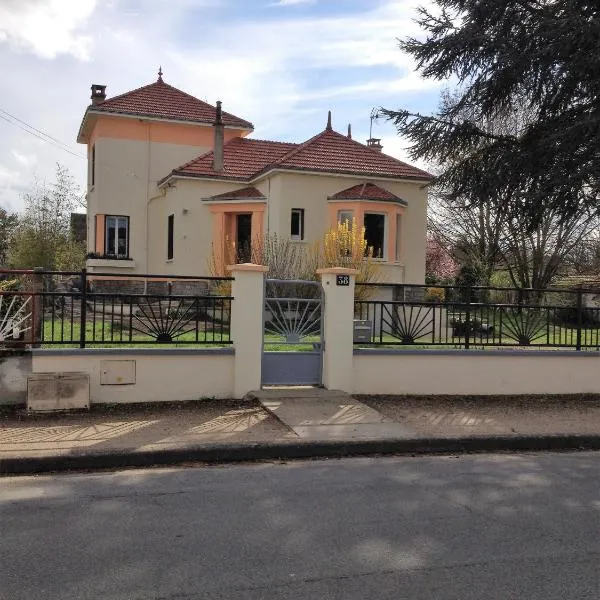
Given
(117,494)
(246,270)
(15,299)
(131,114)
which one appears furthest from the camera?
(131,114)

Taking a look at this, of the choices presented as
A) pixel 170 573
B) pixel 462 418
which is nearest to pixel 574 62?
pixel 462 418

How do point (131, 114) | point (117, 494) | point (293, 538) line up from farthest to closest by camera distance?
point (131, 114), point (117, 494), point (293, 538)

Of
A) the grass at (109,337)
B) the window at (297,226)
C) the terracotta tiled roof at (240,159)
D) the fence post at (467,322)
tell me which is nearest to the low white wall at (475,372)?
the fence post at (467,322)

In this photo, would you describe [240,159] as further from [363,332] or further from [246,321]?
[246,321]

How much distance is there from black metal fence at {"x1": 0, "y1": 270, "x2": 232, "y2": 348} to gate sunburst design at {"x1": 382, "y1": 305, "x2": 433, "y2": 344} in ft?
7.57

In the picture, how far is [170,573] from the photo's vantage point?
363cm

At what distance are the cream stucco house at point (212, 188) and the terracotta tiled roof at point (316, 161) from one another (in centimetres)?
4

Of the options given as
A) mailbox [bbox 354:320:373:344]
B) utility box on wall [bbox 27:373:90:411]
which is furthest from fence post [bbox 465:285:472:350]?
utility box on wall [bbox 27:373:90:411]

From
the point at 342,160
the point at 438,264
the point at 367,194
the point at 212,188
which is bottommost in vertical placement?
the point at 438,264

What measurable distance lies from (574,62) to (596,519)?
30.0 ft

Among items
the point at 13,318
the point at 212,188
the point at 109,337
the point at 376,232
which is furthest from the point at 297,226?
the point at 13,318

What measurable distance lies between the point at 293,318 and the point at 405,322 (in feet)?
5.41

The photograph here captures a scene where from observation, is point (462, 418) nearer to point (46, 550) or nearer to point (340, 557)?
point (340, 557)

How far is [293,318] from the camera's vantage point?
8.83 metres
